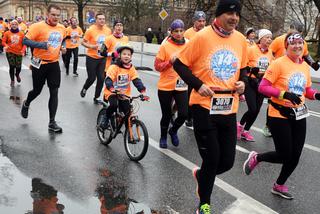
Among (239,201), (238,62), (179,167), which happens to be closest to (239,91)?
(238,62)

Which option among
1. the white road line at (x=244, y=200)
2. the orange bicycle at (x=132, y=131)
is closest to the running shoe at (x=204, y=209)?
the white road line at (x=244, y=200)

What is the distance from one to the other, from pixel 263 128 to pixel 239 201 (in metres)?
3.99

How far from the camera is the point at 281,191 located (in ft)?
16.9

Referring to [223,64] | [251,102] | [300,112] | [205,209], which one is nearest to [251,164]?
[300,112]

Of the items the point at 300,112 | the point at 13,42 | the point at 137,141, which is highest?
the point at 300,112

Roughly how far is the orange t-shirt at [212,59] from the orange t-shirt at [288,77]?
3.03 feet

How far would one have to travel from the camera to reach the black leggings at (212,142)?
4.12m

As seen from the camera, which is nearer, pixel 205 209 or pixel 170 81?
pixel 205 209

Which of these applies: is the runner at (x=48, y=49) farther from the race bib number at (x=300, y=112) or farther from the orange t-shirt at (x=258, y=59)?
the race bib number at (x=300, y=112)

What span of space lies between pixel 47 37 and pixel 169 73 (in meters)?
2.24

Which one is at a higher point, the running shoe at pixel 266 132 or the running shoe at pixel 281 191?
the running shoe at pixel 281 191

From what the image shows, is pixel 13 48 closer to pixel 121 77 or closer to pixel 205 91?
pixel 121 77

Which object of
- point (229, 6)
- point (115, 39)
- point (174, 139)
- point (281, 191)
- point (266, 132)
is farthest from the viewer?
point (115, 39)

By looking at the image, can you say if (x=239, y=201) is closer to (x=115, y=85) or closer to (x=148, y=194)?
(x=148, y=194)
